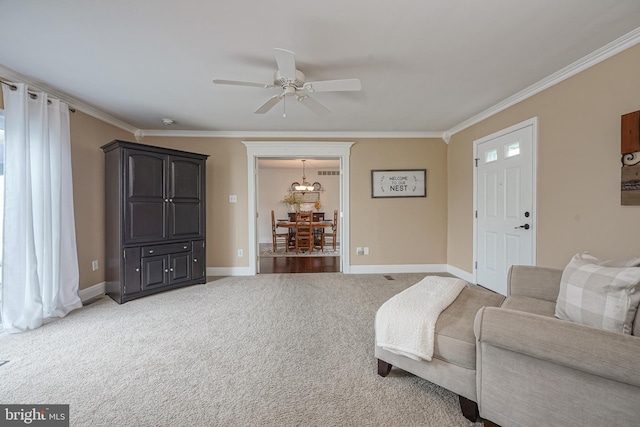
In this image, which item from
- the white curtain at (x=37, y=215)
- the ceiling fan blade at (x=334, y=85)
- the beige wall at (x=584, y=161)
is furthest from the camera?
the white curtain at (x=37, y=215)

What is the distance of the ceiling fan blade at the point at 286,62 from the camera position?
1.68 meters

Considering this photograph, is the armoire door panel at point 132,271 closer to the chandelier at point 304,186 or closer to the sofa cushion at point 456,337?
the sofa cushion at point 456,337

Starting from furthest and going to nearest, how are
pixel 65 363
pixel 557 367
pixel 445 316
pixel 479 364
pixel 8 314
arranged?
pixel 8 314
pixel 65 363
pixel 445 316
pixel 479 364
pixel 557 367

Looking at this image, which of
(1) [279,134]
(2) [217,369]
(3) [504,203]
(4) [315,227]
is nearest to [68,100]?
(1) [279,134]

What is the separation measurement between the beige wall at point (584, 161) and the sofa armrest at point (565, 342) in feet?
4.86

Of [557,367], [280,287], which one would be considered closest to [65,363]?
[280,287]

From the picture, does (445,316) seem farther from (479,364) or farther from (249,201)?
(249,201)

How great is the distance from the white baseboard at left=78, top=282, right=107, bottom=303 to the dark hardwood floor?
82.5 inches

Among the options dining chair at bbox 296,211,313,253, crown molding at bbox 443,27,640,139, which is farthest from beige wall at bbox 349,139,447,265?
dining chair at bbox 296,211,313,253

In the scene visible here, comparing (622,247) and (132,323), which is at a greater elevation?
(622,247)

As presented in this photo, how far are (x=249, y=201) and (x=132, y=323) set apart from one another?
2.19 metres

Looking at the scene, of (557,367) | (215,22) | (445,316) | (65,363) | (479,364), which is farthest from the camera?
(65,363)

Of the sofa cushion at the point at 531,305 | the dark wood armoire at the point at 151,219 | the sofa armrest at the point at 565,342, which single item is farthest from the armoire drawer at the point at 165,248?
the sofa cushion at the point at 531,305

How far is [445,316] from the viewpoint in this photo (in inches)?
61.3
